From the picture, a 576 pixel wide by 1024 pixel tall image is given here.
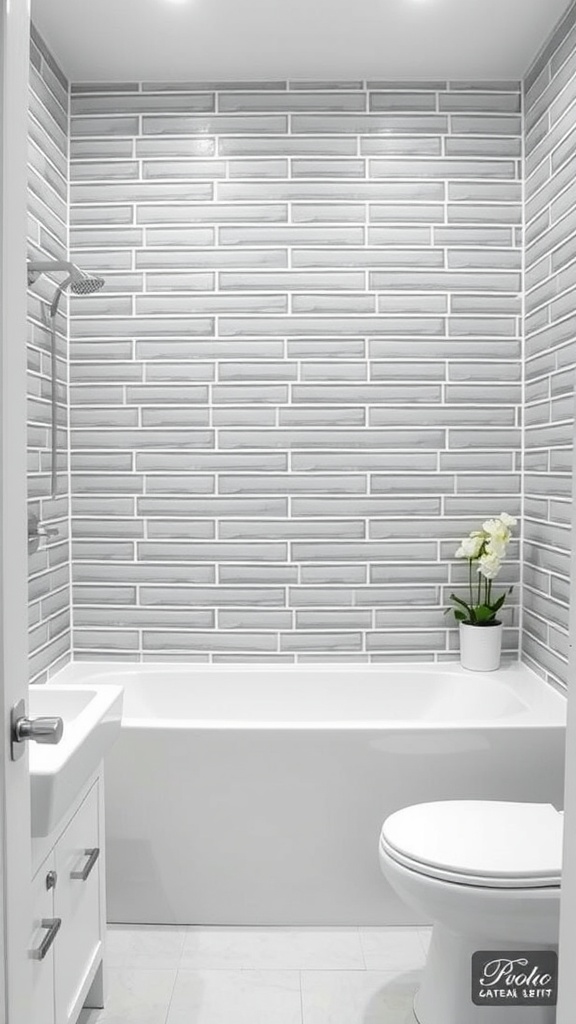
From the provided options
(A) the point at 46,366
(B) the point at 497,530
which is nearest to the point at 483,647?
(B) the point at 497,530

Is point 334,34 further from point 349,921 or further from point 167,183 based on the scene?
point 349,921

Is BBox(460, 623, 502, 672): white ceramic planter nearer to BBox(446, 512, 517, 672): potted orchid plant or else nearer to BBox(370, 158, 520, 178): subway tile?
BBox(446, 512, 517, 672): potted orchid plant

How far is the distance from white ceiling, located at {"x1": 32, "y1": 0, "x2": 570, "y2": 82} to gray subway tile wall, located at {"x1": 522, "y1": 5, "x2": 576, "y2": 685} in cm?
21

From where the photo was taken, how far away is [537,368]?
3135mm

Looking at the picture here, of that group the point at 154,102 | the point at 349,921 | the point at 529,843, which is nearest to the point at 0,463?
the point at 529,843

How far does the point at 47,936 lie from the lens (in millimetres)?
1605

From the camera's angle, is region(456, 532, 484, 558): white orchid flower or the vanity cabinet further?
region(456, 532, 484, 558): white orchid flower

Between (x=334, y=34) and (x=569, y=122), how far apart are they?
86 cm

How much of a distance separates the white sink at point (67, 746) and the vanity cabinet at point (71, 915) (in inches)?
5.1

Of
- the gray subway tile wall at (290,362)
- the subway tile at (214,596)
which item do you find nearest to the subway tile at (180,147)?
the gray subway tile wall at (290,362)

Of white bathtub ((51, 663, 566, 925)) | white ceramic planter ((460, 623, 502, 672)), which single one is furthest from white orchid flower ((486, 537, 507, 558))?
white bathtub ((51, 663, 566, 925))

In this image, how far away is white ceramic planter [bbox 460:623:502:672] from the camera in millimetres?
3205

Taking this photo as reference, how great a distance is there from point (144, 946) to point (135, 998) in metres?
0.25

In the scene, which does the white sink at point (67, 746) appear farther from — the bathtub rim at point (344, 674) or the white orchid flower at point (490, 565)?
the white orchid flower at point (490, 565)
